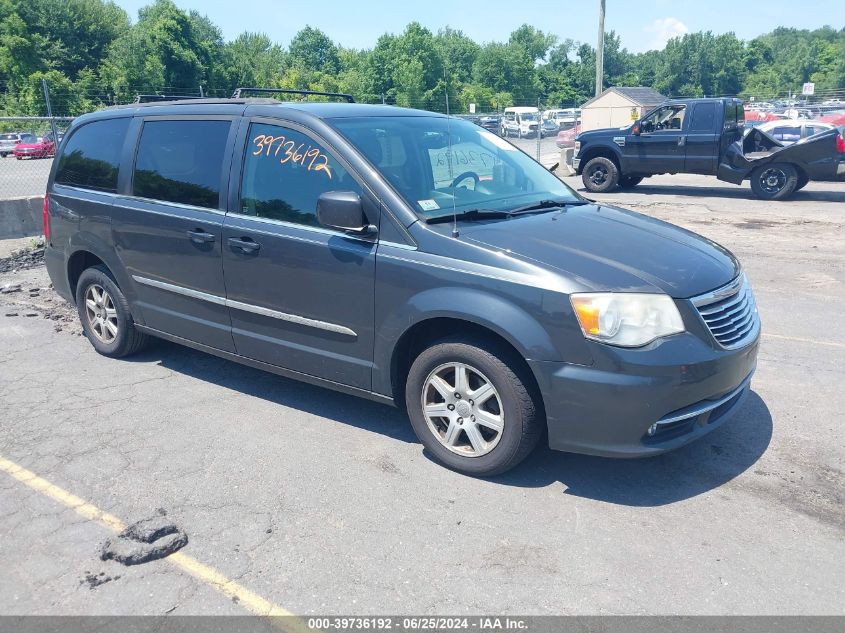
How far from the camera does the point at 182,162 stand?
4.89 metres

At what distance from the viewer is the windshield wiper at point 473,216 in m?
3.93

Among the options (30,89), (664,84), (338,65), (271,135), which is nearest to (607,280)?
(271,135)

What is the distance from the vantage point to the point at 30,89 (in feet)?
118

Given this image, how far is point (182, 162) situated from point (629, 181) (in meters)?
14.3

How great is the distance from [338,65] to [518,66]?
38.8 m

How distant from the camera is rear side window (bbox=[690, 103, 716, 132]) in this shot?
15211 mm

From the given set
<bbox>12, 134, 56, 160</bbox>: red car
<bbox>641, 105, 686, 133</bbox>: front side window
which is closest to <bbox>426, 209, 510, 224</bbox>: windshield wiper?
<bbox>641, 105, 686, 133</bbox>: front side window

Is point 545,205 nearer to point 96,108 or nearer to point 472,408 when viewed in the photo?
point 472,408

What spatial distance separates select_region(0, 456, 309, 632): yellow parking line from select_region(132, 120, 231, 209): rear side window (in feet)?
6.29

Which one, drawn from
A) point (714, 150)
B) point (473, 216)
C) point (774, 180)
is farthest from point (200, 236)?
point (774, 180)

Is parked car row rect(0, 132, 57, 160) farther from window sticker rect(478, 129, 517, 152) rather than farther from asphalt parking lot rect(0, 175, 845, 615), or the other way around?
window sticker rect(478, 129, 517, 152)

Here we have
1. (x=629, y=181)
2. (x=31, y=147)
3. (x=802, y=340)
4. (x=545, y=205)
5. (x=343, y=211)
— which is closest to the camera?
(x=343, y=211)

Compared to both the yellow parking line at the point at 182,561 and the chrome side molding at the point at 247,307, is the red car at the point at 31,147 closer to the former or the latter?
the chrome side molding at the point at 247,307

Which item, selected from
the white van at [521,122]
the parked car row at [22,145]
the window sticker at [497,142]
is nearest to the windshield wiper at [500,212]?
the window sticker at [497,142]
